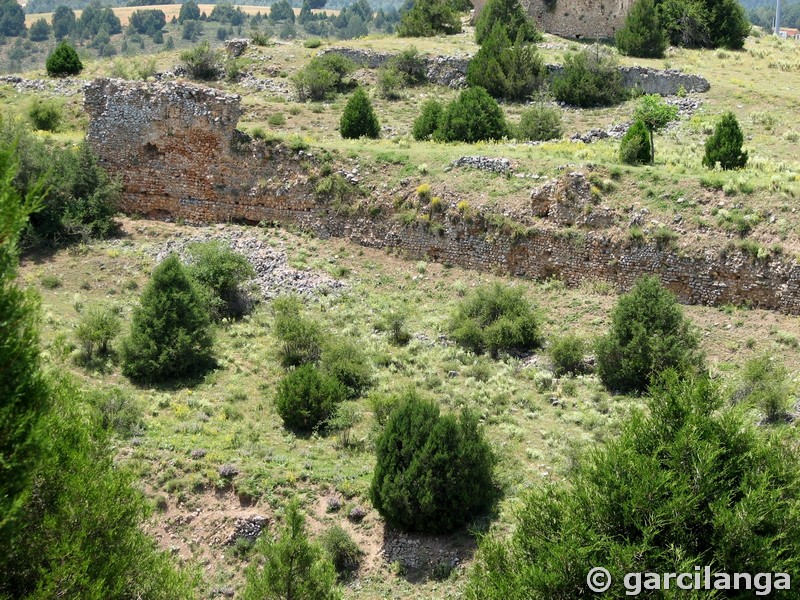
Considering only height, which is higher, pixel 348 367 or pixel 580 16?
pixel 580 16

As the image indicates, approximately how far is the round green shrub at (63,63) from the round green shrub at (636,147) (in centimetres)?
2424

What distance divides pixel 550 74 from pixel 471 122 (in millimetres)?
8907

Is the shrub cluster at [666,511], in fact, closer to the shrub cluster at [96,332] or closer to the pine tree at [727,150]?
the shrub cluster at [96,332]

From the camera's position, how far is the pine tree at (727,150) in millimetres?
25875

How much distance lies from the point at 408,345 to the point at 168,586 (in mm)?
11963

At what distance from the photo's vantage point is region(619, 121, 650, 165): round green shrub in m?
25.7

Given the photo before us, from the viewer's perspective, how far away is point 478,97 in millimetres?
31312

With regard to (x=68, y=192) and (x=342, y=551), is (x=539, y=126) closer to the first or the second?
(x=68, y=192)

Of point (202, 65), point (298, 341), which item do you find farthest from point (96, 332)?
point (202, 65)

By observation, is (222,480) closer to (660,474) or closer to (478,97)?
(660,474)

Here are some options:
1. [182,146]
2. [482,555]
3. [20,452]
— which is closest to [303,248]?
[182,146]

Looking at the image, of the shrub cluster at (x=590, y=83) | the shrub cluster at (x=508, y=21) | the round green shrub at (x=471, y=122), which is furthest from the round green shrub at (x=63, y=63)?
the shrub cluster at (x=590, y=83)

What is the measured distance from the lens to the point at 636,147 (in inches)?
1011

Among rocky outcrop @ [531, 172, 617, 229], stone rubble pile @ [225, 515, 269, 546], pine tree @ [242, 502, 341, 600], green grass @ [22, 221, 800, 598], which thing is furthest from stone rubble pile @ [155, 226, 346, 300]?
pine tree @ [242, 502, 341, 600]
